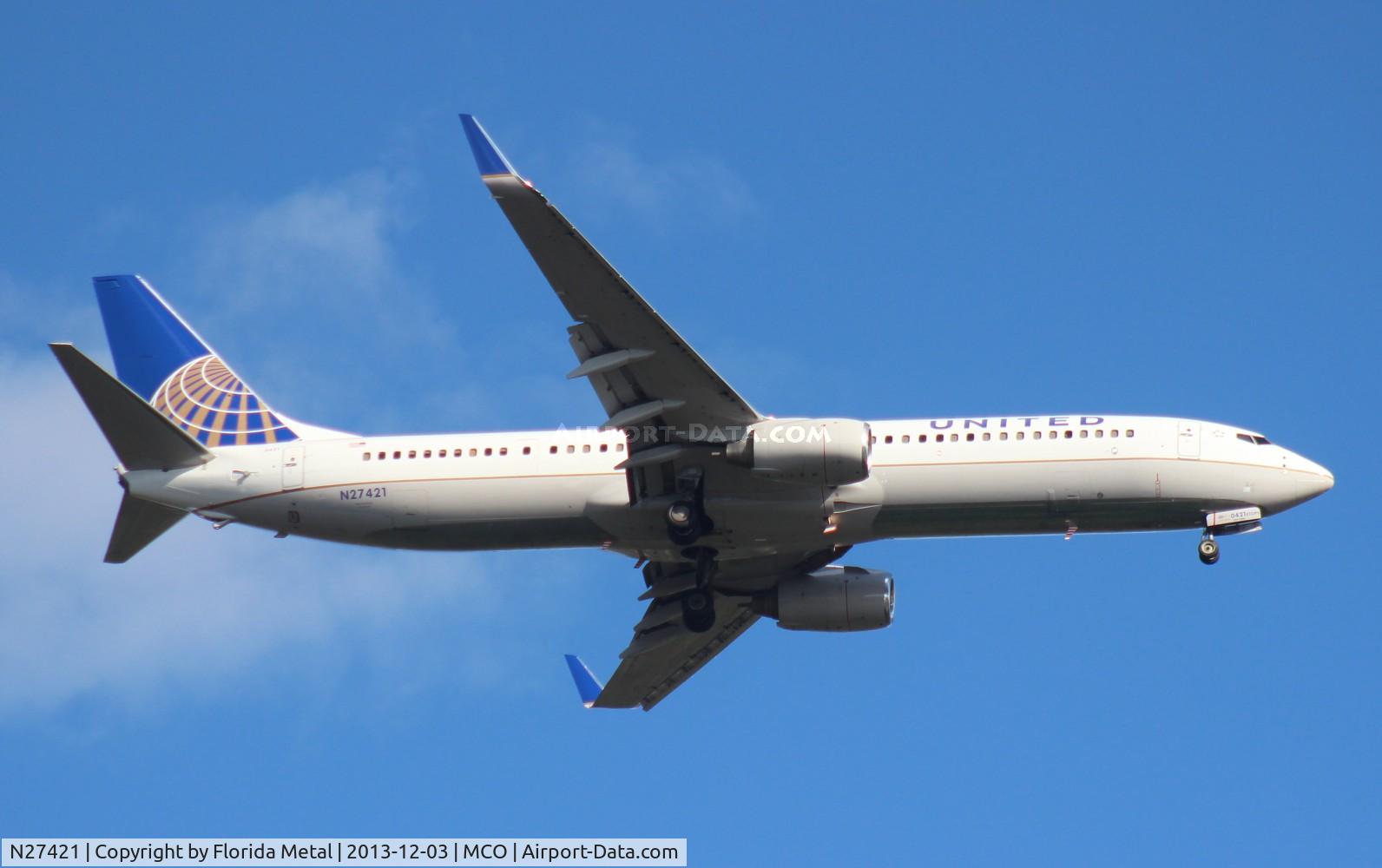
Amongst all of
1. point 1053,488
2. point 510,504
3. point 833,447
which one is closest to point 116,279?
point 510,504

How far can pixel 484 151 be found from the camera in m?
41.7

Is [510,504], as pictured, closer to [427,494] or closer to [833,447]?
[427,494]

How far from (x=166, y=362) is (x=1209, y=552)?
3055 cm

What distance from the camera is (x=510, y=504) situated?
4962cm

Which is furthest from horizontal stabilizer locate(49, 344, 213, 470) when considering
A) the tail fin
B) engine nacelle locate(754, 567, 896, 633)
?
engine nacelle locate(754, 567, 896, 633)

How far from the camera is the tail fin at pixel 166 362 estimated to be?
53875mm

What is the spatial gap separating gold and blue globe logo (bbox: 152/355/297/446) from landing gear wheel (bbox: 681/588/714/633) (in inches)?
479

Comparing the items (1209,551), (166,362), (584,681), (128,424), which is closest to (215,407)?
(166,362)

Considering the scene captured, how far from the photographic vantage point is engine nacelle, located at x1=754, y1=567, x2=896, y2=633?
175ft

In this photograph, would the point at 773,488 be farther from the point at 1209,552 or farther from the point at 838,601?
the point at 1209,552

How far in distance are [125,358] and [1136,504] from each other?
29.6 m

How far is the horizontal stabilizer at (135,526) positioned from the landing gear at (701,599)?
562 inches

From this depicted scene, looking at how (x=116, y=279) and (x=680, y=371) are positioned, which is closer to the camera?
(x=680, y=371)

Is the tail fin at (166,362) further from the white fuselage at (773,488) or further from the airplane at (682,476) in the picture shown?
the white fuselage at (773,488)
